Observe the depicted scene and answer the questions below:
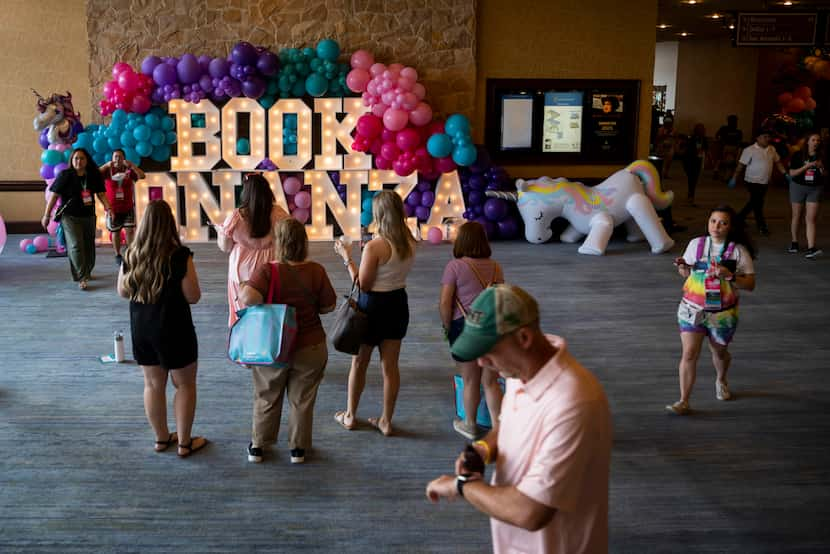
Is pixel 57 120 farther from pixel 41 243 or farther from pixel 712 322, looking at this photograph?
pixel 712 322

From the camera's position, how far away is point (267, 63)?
1137 cm

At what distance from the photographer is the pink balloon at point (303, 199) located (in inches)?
479

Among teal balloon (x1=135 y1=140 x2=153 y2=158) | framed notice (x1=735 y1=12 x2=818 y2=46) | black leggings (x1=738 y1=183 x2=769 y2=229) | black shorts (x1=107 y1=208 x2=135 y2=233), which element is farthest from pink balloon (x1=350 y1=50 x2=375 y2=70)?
black leggings (x1=738 y1=183 x2=769 y2=229)

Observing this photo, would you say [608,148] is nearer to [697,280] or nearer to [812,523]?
[697,280]

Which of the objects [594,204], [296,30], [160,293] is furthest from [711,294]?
[296,30]

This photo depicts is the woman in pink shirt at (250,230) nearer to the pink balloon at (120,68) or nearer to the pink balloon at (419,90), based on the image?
the pink balloon at (419,90)

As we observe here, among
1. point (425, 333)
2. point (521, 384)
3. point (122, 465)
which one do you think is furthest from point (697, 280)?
point (122, 465)

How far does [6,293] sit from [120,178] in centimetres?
184

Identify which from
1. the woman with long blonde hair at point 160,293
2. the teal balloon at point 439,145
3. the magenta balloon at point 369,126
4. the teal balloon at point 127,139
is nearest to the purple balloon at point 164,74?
the teal balloon at point 127,139

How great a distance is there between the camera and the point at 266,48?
11.9 metres

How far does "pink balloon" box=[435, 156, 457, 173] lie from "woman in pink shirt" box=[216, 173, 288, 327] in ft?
20.5

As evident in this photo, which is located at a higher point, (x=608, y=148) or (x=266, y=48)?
(x=266, y=48)

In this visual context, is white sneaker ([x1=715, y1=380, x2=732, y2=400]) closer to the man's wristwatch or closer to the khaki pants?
the khaki pants

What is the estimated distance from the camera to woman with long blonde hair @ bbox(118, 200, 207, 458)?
15.0ft
